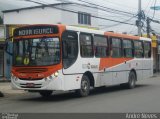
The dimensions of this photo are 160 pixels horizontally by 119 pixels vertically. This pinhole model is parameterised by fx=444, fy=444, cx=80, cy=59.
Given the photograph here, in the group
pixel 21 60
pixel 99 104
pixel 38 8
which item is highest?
pixel 38 8

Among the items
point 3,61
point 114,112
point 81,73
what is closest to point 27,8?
point 3,61

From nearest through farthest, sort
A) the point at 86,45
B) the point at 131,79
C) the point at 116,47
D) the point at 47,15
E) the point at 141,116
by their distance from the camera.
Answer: the point at 141,116 < the point at 86,45 < the point at 116,47 < the point at 131,79 < the point at 47,15

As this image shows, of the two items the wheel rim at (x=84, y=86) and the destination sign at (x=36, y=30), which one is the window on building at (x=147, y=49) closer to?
the wheel rim at (x=84, y=86)

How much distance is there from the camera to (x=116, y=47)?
863 inches

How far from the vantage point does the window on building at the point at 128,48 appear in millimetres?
23036

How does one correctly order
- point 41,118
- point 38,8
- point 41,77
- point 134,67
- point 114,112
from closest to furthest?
point 41,118
point 114,112
point 41,77
point 134,67
point 38,8

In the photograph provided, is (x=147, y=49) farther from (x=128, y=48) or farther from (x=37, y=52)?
(x=37, y=52)

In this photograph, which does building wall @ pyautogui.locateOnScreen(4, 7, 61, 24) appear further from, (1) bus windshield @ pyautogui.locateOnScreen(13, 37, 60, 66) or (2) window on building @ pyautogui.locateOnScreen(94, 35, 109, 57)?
(1) bus windshield @ pyautogui.locateOnScreen(13, 37, 60, 66)

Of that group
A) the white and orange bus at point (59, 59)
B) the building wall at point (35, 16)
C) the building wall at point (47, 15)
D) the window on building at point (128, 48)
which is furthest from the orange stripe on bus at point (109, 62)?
the building wall at point (35, 16)

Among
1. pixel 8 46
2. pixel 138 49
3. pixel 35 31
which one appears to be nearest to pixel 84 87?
pixel 35 31

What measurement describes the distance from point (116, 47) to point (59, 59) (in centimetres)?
575

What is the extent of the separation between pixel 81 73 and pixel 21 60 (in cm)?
255

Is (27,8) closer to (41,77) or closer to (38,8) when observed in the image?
(38,8)

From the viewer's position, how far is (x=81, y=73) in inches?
719
